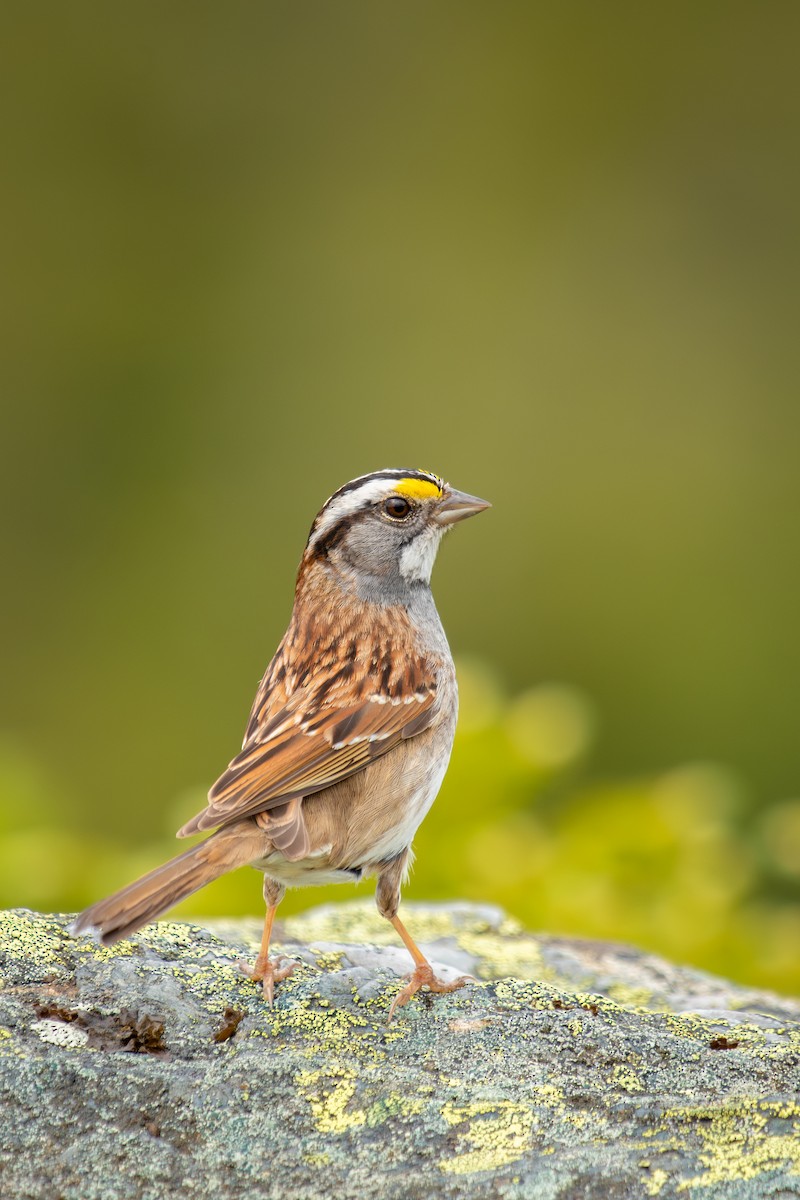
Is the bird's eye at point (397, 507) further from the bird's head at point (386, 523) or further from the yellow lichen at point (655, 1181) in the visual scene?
the yellow lichen at point (655, 1181)

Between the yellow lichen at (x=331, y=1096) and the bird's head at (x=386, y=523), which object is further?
the bird's head at (x=386, y=523)

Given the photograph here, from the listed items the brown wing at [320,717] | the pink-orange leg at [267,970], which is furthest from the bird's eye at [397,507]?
the pink-orange leg at [267,970]

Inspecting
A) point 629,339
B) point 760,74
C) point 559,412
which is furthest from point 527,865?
point 760,74

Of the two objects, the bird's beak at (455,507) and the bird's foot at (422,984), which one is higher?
the bird's beak at (455,507)

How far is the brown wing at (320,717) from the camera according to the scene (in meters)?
4.20

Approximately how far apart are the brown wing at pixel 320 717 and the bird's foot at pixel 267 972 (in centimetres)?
40

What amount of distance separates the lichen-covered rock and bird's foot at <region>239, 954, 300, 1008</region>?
0.12 feet

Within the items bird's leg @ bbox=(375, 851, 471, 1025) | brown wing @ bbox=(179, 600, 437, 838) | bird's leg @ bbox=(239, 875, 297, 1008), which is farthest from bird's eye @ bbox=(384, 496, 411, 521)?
bird's leg @ bbox=(239, 875, 297, 1008)

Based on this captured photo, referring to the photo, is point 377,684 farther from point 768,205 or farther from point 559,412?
point 768,205

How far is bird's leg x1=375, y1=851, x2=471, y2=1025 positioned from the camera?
4.11m

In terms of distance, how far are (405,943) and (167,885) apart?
95cm

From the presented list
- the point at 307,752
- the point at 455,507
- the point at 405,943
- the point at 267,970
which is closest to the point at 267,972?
the point at 267,970

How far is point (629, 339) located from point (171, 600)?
185 inches

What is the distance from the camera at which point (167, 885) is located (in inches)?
147
